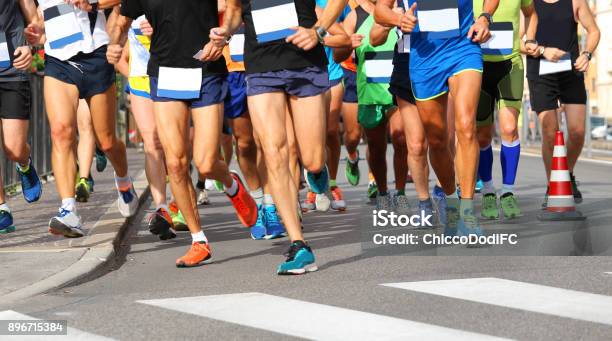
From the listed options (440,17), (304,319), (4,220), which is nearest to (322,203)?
(4,220)

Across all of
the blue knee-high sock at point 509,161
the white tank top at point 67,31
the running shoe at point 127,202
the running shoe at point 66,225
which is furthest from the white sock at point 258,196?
the blue knee-high sock at point 509,161

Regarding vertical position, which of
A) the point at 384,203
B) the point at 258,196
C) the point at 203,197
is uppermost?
the point at 258,196

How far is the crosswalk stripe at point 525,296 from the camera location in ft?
20.9

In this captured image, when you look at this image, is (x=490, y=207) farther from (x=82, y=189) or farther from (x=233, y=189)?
(x=82, y=189)

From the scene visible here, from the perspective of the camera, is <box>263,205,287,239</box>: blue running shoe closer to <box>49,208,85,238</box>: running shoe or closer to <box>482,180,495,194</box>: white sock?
<box>49,208,85,238</box>: running shoe

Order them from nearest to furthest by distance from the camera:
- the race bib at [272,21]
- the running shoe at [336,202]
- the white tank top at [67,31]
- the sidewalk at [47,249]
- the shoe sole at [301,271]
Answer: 1. the sidewalk at [47,249]
2. the shoe sole at [301,271]
3. the race bib at [272,21]
4. the white tank top at [67,31]
5. the running shoe at [336,202]

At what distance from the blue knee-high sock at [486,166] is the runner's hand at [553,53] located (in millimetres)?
1149

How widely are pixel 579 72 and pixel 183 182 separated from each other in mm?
4972

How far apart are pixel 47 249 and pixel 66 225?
1.35 feet

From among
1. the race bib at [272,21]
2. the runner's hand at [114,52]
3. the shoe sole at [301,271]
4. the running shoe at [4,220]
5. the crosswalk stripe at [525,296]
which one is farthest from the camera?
the running shoe at [4,220]

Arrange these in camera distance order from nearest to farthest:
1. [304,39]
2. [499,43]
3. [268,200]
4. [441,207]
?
[304,39], [268,200], [441,207], [499,43]

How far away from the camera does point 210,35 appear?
8.50 metres

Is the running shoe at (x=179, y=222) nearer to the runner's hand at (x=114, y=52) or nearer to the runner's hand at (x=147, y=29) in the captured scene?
the runner's hand at (x=114, y=52)

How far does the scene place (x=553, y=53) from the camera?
12.3 meters
